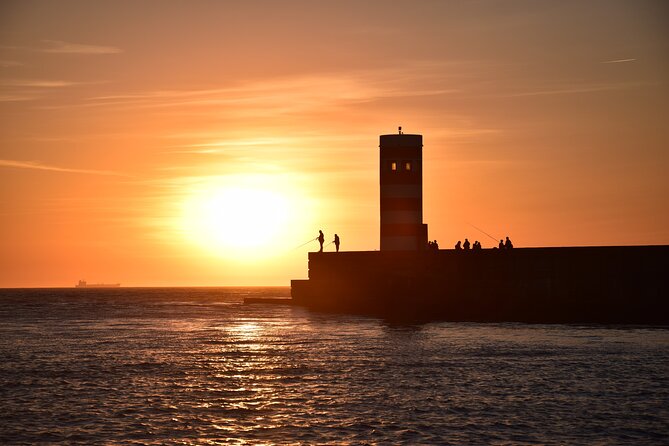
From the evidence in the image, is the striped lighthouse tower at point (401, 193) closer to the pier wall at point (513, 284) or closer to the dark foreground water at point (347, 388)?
the pier wall at point (513, 284)

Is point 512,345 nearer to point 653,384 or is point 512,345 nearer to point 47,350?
point 653,384

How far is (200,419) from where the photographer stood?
22.0m

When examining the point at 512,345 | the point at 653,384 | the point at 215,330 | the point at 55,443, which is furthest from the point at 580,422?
the point at 215,330

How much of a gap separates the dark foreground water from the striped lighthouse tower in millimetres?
14389

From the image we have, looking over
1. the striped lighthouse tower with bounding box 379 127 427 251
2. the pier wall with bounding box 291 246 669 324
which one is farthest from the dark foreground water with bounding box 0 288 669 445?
the striped lighthouse tower with bounding box 379 127 427 251

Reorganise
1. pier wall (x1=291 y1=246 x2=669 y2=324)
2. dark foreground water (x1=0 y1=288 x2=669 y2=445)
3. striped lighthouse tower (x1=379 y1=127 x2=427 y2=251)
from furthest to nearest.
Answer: striped lighthouse tower (x1=379 y1=127 x2=427 y2=251) → pier wall (x1=291 y1=246 x2=669 y2=324) → dark foreground water (x1=0 y1=288 x2=669 y2=445)

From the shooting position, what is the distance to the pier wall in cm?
4534

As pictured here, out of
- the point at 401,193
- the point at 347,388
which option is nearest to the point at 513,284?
the point at 401,193

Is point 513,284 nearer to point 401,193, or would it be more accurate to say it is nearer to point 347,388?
point 401,193

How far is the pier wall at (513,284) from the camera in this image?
45.3 meters

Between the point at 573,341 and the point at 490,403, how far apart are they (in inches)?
629

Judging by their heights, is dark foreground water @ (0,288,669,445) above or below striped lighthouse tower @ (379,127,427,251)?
below

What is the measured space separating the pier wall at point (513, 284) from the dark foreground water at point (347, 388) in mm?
2722

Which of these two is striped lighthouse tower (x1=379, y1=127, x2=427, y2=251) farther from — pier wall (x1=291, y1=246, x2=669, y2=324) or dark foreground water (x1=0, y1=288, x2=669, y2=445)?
dark foreground water (x1=0, y1=288, x2=669, y2=445)
